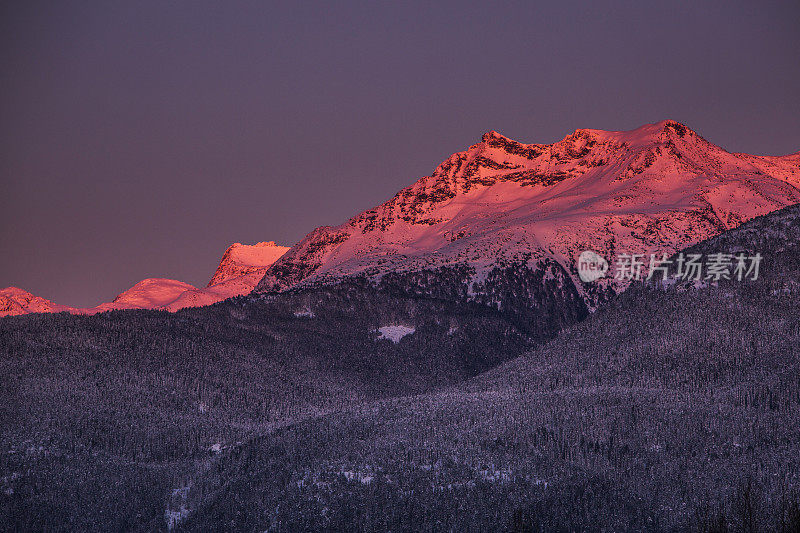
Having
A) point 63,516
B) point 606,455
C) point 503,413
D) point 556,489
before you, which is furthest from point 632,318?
point 63,516

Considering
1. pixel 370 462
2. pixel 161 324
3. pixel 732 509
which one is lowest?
pixel 732 509

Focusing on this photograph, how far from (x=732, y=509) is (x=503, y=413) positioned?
32.9 metres

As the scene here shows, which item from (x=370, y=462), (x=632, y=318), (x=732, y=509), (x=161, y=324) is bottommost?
(x=732, y=509)

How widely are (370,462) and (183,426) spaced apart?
35.1 meters

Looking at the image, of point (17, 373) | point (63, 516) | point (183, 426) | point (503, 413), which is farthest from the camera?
point (17, 373)

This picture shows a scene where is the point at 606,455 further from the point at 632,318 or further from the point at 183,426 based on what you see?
the point at 632,318

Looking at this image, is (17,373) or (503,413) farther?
(17,373)

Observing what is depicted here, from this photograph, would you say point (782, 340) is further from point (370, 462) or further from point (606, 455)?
point (370, 462)

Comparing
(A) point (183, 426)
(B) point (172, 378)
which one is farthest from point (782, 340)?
(B) point (172, 378)

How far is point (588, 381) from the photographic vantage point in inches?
4722

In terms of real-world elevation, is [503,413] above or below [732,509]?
above

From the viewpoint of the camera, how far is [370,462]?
255ft

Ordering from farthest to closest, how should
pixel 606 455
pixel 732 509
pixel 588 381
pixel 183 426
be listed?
pixel 588 381 → pixel 183 426 → pixel 606 455 → pixel 732 509

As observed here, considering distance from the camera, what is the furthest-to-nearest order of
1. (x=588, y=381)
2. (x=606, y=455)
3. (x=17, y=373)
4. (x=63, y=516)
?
(x=588, y=381), (x=17, y=373), (x=606, y=455), (x=63, y=516)
